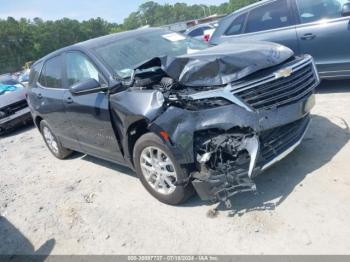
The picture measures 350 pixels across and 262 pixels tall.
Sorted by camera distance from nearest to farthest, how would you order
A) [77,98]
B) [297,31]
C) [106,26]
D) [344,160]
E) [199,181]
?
[199,181]
[344,160]
[77,98]
[297,31]
[106,26]

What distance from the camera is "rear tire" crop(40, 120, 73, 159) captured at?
6.45 m

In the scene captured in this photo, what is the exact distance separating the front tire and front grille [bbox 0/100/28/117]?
7221mm

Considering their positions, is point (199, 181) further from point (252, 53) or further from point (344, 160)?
point (344, 160)

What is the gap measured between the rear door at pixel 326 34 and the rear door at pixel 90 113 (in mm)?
3630

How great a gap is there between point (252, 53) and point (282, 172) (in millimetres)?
1349

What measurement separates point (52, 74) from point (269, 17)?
3.87 metres

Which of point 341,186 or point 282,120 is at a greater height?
point 282,120

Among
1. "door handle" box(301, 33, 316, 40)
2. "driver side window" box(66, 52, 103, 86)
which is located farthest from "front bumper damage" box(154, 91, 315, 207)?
"door handle" box(301, 33, 316, 40)

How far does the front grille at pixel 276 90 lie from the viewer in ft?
11.3

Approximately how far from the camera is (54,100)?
225 inches

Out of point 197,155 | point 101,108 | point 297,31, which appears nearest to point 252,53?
point 197,155

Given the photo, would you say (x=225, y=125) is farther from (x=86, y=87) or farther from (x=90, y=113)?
(x=90, y=113)

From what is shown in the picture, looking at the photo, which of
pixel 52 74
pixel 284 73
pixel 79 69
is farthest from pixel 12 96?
pixel 284 73

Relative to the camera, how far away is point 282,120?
356 cm
